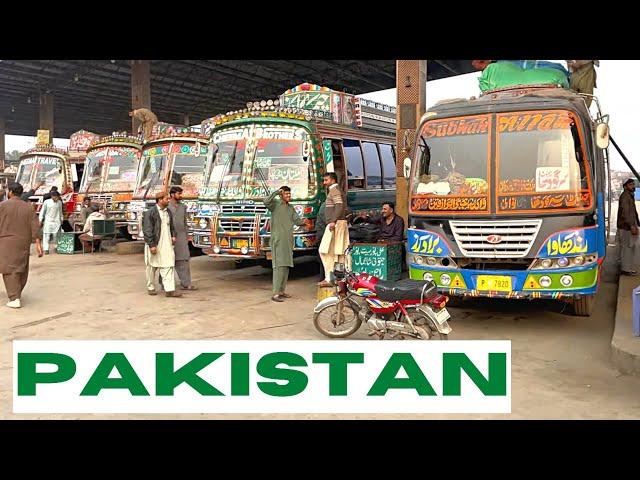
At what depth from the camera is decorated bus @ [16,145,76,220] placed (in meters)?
16.9

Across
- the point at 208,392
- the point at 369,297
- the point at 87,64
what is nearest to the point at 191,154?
the point at 369,297

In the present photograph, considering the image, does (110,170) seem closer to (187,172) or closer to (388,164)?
(187,172)

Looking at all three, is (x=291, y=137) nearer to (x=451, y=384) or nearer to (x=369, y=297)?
(x=369, y=297)

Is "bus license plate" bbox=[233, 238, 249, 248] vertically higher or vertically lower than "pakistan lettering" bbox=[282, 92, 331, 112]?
lower

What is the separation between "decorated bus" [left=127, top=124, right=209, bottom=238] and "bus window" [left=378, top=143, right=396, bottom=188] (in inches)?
159

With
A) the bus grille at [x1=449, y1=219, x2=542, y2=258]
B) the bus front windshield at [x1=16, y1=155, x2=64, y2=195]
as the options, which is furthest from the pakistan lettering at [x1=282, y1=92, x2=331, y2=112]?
the bus front windshield at [x1=16, y1=155, x2=64, y2=195]

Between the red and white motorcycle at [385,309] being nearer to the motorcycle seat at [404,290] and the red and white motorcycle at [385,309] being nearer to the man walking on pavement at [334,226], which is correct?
the motorcycle seat at [404,290]

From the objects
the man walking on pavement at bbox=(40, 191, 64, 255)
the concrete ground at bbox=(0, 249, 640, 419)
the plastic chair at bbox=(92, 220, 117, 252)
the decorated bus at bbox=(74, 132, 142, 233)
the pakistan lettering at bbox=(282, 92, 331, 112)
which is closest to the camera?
the concrete ground at bbox=(0, 249, 640, 419)

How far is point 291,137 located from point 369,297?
14.5ft

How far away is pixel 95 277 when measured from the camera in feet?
36.2

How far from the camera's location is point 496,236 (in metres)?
6.67

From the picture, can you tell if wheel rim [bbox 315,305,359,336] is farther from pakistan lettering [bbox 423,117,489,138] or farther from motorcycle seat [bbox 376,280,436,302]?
pakistan lettering [bbox 423,117,489,138]

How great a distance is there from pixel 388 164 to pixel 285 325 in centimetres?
680

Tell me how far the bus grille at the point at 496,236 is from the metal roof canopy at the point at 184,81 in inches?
589
